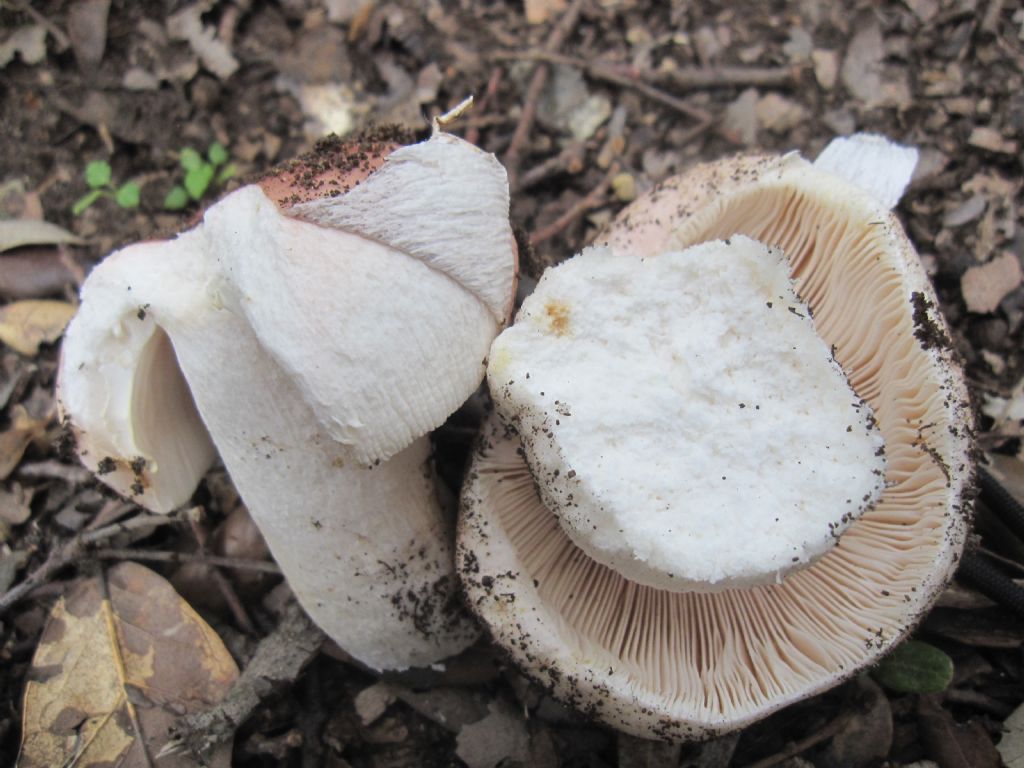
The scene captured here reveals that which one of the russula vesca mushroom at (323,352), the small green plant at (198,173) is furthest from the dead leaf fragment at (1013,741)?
the small green plant at (198,173)

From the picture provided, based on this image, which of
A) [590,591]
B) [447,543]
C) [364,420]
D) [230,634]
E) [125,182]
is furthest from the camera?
[125,182]

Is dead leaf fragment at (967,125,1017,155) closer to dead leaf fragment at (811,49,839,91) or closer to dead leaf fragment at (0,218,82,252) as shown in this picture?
dead leaf fragment at (811,49,839,91)

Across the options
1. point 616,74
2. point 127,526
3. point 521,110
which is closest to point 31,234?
point 127,526

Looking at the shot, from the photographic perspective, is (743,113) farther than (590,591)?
Yes

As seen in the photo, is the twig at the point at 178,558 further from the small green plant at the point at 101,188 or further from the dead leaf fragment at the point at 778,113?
the dead leaf fragment at the point at 778,113

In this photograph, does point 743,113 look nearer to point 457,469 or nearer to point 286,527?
point 457,469

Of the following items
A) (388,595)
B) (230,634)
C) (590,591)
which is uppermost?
(590,591)

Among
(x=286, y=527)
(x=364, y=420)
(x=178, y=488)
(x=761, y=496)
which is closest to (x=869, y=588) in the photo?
(x=761, y=496)
